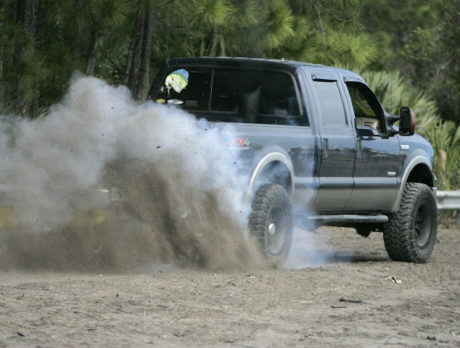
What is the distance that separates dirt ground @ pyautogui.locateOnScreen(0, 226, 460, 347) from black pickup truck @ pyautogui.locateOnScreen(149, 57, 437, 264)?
0.63m

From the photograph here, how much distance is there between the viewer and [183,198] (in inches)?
336

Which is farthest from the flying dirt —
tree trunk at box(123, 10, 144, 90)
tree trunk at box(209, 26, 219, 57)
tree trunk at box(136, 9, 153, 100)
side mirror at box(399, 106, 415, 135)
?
tree trunk at box(209, 26, 219, 57)

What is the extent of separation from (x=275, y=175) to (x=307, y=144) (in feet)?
1.51

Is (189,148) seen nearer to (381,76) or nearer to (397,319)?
(397,319)

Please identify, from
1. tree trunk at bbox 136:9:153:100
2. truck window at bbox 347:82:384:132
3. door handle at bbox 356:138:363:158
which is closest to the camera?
door handle at bbox 356:138:363:158

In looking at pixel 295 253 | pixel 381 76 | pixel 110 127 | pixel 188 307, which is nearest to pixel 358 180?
pixel 295 253

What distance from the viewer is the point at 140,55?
1428cm

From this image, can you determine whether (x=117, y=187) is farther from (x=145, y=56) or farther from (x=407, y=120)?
(x=145, y=56)

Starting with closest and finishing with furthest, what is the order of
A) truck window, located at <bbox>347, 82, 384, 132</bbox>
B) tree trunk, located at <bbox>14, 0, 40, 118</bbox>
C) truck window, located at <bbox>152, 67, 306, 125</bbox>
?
1. truck window, located at <bbox>152, 67, 306, 125</bbox>
2. truck window, located at <bbox>347, 82, 384, 132</bbox>
3. tree trunk, located at <bbox>14, 0, 40, 118</bbox>

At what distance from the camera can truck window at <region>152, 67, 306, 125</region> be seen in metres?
9.59

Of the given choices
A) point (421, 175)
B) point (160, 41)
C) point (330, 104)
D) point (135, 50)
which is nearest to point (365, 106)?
point (330, 104)

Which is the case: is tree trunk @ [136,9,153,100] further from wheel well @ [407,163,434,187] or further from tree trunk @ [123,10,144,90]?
wheel well @ [407,163,434,187]

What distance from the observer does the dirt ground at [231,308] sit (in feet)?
19.1

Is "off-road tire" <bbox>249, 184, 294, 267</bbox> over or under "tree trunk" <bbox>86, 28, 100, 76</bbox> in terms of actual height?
under
